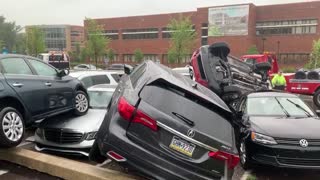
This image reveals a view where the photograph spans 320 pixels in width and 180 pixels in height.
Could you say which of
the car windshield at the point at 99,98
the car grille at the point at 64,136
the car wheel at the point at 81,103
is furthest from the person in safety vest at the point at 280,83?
the car grille at the point at 64,136

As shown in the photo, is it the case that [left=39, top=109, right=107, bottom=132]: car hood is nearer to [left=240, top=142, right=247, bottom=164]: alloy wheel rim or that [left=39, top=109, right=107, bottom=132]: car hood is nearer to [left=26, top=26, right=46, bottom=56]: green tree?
[left=240, top=142, right=247, bottom=164]: alloy wheel rim

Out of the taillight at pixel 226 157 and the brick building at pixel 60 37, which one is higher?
the brick building at pixel 60 37

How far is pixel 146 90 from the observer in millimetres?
3963

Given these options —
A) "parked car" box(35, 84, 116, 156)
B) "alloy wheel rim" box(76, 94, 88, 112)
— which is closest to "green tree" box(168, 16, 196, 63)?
"alloy wheel rim" box(76, 94, 88, 112)

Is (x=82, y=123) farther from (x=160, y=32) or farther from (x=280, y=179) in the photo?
(x=160, y=32)

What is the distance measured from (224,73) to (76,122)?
4031mm

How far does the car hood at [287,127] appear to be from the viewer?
5.85 meters

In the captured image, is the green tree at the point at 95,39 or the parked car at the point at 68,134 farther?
the green tree at the point at 95,39

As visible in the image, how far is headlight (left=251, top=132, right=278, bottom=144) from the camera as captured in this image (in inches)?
229

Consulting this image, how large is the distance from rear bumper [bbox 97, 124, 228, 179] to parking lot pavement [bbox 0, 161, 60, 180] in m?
1.98

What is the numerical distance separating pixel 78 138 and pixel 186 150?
3140mm

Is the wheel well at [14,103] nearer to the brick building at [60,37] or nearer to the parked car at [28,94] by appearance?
the parked car at [28,94]

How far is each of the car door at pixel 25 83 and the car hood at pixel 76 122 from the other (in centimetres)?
44

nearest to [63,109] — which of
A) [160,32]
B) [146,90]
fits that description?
[146,90]
